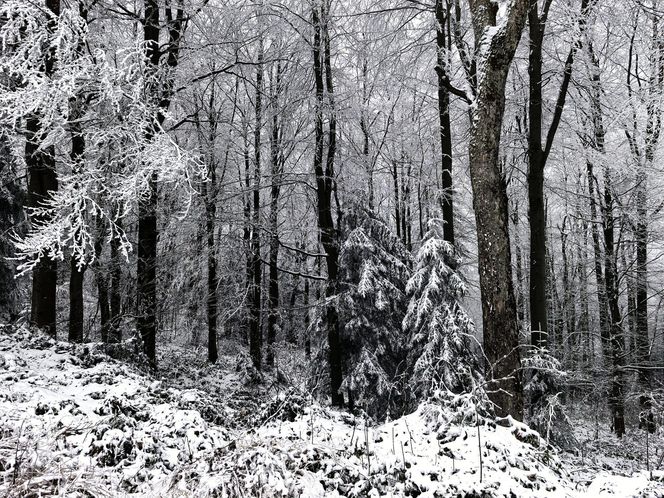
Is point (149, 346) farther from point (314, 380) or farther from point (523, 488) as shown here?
point (523, 488)

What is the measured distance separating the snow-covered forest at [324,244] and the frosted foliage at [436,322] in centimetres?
5

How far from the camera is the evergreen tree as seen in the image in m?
11.2

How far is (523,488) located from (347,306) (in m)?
8.18

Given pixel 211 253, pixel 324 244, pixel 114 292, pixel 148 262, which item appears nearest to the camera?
pixel 148 262

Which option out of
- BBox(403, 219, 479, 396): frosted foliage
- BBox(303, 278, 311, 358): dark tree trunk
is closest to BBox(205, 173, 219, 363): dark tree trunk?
BBox(303, 278, 311, 358): dark tree trunk

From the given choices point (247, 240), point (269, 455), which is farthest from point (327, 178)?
point (269, 455)

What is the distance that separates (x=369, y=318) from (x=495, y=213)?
6.38 m

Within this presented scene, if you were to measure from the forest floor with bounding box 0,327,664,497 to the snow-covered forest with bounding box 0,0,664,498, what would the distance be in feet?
0.09

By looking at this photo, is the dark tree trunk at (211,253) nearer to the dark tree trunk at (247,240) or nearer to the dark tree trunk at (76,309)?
the dark tree trunk at (247,240)

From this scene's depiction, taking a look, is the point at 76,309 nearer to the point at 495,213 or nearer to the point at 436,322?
the point at 436,322

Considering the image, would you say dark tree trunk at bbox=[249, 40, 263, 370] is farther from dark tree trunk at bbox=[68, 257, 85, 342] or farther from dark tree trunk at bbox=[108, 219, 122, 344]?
dark tree trunk at bbox=[68, 257, 85, 342]

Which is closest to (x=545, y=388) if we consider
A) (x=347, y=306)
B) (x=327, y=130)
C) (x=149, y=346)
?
(x=347, y=306)

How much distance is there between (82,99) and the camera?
7.77 metres

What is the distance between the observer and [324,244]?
12.2 meters
